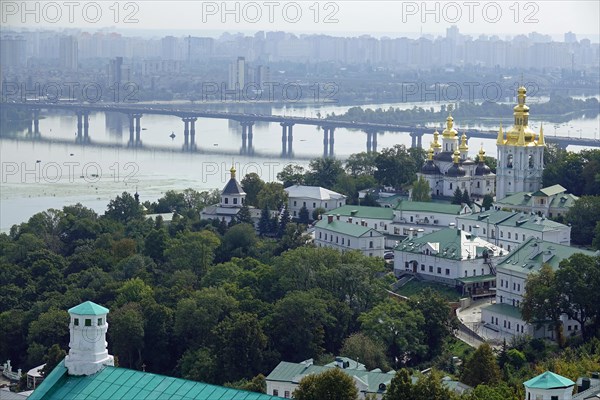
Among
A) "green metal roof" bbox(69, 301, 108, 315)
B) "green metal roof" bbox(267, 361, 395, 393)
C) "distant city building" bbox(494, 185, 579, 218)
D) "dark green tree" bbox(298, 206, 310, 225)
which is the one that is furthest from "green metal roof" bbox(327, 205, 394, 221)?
"green metal roof" bbox(69, 301, 108, 315)

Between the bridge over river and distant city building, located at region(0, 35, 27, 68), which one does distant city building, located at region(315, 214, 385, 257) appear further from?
distant city building, located at region(0, 35, 27, 68)

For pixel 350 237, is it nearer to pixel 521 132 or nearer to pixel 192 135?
pixel 521 132

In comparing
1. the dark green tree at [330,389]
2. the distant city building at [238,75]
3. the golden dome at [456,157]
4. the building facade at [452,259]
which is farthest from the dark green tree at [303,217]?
the distant city building at [238,75]

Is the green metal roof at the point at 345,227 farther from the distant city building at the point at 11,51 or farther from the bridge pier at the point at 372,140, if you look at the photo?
the distant city building at the point at 11,51

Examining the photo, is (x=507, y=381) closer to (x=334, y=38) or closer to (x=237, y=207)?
(x=237, y=207)

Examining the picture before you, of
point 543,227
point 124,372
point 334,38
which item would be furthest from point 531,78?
point 124,372

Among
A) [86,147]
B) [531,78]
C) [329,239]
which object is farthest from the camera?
[531,78]

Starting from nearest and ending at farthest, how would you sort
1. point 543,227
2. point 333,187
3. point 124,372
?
1. point 124,372
2. point 543,227
3. point 333,187
